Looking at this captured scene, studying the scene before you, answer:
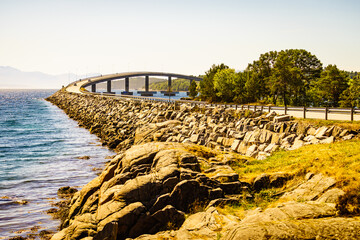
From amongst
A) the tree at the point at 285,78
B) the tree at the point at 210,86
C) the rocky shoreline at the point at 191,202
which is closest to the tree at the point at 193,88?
the tree at the point at 210,86

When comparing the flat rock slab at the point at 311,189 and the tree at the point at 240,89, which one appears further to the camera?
the tree at the point at 240,89

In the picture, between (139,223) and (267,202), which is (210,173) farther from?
(139,223)

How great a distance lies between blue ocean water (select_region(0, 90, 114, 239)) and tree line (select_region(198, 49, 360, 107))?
128 feet

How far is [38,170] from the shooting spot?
97.9 feet

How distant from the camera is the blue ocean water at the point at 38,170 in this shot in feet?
61.8

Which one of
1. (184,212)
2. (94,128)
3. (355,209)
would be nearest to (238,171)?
(184,212)

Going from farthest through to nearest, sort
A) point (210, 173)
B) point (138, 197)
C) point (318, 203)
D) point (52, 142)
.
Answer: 1. point (52, 142)
2. point (210, 173)
3. point (138, 197)
4. point (318, 203)

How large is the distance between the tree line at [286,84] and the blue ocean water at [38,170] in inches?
1542

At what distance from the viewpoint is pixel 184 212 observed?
41.7ft

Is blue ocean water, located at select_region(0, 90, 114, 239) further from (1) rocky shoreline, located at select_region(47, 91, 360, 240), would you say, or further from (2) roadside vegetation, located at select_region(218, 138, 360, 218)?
(2) roadside vegetation, located at select_region(218, 138, 360, 218)

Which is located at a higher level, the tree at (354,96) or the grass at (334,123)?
the tree at (354,96)

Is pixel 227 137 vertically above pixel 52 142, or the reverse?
pixel 227 137

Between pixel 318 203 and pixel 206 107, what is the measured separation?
3262 cm

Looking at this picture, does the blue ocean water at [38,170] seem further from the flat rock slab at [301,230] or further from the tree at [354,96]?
the tree at [354,96]
